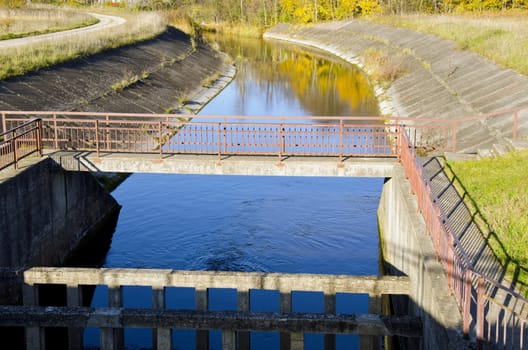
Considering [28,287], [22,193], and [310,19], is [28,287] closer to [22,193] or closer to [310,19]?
[22,193]

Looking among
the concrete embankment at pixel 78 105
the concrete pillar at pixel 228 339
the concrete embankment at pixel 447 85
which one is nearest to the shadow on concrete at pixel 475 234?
the concrete pillar at pixel 228 339

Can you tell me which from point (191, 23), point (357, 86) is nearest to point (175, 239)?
point (357, 86)

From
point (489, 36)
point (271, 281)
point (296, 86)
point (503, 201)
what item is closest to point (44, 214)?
point (271, 281)

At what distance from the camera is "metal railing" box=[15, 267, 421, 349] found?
11.5m

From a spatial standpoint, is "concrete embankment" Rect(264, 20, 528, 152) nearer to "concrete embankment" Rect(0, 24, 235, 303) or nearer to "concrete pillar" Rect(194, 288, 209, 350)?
"concrete pillar" Rect(194, 288, 209, 350)

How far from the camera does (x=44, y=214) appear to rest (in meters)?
16.5

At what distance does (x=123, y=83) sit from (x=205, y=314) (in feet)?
82.5

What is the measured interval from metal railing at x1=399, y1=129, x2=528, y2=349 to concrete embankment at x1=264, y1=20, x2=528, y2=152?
30.2ft

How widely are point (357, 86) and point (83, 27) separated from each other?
71.8ft

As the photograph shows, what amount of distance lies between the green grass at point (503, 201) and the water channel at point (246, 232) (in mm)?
3396

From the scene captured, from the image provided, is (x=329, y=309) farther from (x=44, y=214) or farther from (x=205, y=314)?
(x=44, y=214)

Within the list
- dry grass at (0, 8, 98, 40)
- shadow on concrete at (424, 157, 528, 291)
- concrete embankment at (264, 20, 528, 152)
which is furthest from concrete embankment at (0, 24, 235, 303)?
concrete embankment at (264, 20, 528, 152)

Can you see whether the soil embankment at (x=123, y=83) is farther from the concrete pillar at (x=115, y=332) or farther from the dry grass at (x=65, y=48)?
the concrete pillar at (x=115, y=332)

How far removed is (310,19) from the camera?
3565 inches
